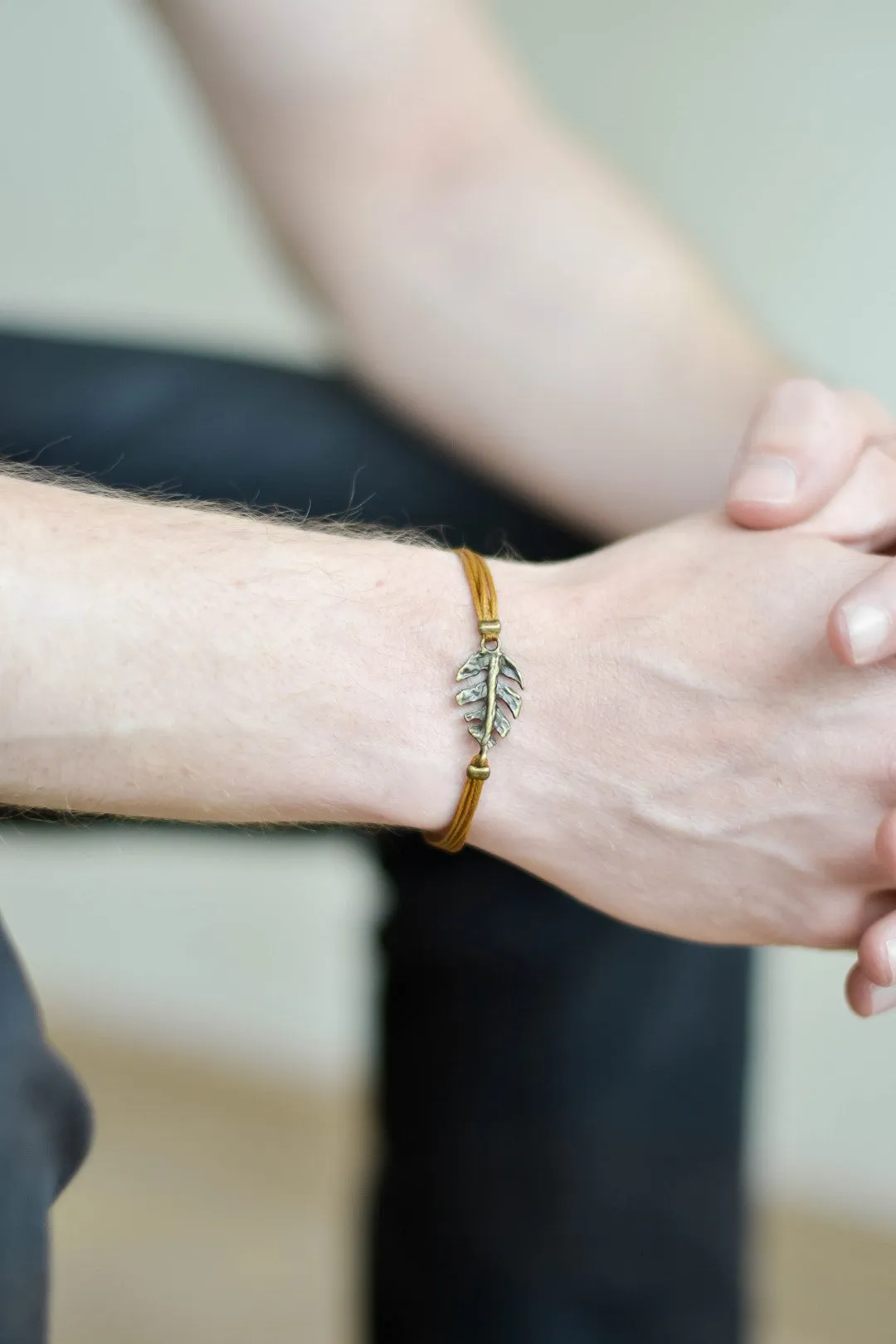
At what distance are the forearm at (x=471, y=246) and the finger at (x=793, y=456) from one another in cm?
24

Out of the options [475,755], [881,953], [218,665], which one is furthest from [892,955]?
[218,665]

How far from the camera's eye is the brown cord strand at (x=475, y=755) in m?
0.74

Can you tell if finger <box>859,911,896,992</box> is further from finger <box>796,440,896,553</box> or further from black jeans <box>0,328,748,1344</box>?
black jeans <box>0,328,748,1344</box>

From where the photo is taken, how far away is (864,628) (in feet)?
2.24

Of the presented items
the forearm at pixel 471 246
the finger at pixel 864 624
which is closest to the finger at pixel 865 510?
the finger at pixel 864 624

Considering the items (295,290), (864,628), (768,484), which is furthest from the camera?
(295,290)

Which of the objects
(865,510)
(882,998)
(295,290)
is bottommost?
(882,998)

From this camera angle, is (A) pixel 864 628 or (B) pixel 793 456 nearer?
(A) pixel 864 628

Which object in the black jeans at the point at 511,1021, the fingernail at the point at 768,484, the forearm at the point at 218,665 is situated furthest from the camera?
the black jeans at the point at 511,1021

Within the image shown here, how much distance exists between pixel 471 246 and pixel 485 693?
572mm

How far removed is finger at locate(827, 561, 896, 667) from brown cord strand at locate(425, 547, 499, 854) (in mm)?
191

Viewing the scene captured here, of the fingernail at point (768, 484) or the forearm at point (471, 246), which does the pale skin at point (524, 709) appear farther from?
the forearm at point (471, 246)

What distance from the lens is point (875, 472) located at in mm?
861

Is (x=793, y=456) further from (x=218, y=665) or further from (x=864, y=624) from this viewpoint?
(x=218, y=665)
